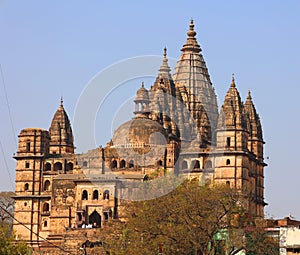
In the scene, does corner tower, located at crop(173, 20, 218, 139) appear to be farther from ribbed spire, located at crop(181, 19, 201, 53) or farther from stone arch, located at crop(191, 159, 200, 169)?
stone arch, located at crop(191, 159, 200, 169)

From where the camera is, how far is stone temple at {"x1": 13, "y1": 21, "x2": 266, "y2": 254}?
69625 millimetres

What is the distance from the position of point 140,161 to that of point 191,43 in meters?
14.5

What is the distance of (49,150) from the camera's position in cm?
7750

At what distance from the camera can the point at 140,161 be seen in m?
71.1

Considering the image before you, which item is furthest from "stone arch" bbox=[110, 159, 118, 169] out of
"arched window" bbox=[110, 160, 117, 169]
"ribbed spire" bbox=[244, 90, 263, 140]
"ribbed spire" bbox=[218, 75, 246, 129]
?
"ribbed spire" bbox=[244, 90, 263, 140]

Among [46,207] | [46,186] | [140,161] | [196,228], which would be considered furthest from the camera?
[46,186]

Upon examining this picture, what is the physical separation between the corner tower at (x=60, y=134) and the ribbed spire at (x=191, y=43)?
10383mm

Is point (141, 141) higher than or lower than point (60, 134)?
lower

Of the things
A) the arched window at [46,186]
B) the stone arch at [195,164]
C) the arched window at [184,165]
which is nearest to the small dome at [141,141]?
the arched window at [184,165]

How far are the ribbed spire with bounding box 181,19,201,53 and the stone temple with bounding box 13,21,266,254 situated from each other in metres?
3.66

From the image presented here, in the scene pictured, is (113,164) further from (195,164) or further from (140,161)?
(195,164)

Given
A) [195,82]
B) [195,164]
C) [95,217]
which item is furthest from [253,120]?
[95,217]

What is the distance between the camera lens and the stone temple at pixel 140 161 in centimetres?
6962

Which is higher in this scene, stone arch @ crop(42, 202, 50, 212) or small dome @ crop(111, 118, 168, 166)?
small dome @ crop(111, 118, 168, 166)
